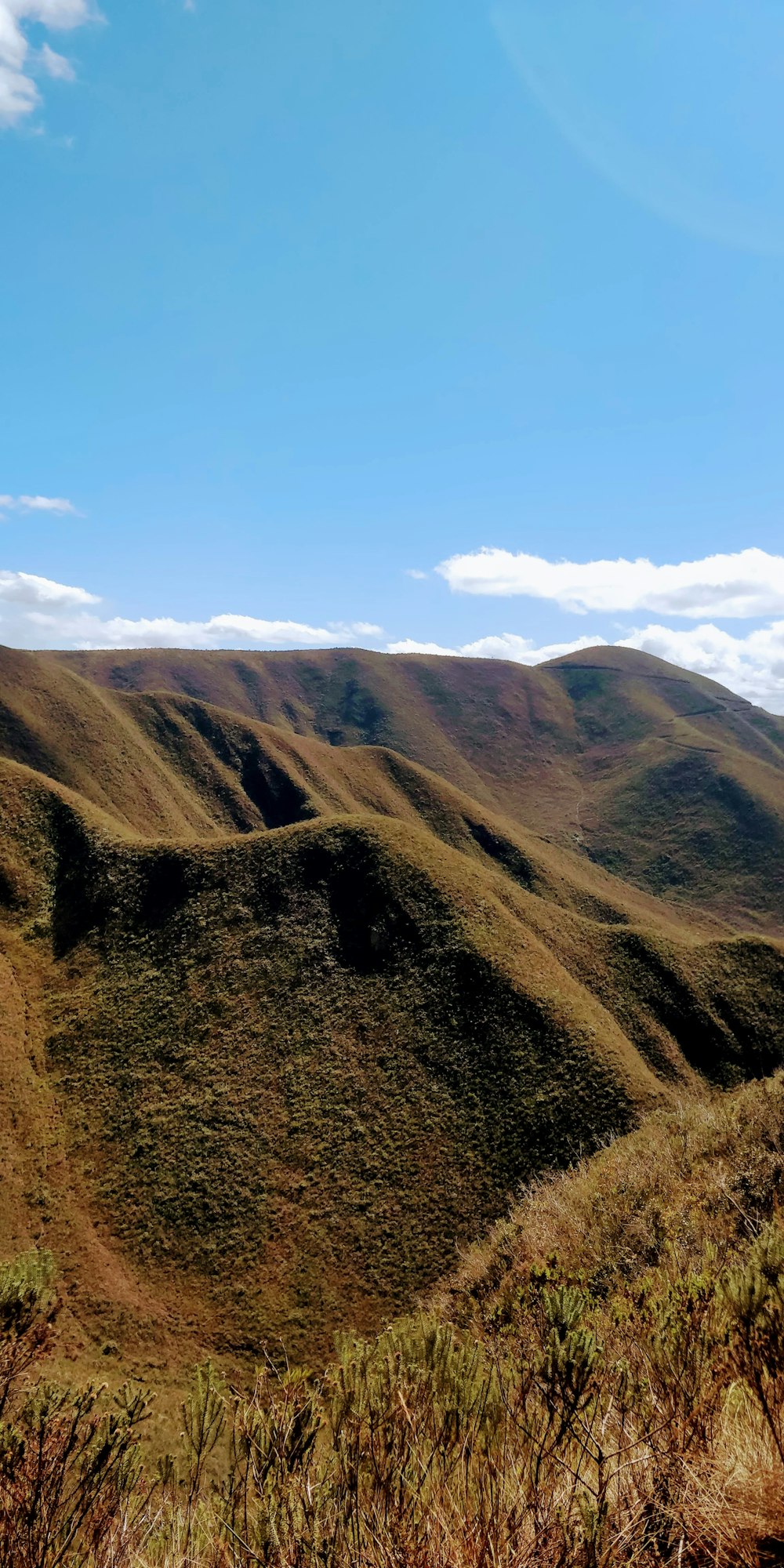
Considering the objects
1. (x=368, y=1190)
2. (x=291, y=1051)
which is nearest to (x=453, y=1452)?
(x=368, y=1190)

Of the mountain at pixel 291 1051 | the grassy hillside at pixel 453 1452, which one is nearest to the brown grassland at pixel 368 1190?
the grassy hillside at pixel 453 1452

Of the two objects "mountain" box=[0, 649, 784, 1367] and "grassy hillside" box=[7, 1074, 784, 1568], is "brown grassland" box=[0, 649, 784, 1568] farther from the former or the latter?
"mountain" box=[0, 649, 784, 1367]

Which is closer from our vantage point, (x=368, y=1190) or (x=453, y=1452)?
(x=453, y=1452)

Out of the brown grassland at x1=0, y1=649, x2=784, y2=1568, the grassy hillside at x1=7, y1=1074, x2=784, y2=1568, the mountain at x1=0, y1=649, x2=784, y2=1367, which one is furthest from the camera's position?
the mountain at x1=0, y1=649, x2=784, y2=1367

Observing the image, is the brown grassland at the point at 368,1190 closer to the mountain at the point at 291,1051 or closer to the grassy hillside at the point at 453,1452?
the grassy hillside at the point at 453,1452

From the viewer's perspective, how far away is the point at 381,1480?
24.3 feet

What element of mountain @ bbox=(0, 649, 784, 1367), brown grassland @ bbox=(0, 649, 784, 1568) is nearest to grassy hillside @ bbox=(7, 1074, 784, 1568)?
brown grassland @ bbox=(0, 649, 784, 1568)

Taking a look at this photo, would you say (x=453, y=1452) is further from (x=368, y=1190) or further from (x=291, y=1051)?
(x=291, y=1051)

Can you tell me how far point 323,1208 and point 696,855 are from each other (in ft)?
442

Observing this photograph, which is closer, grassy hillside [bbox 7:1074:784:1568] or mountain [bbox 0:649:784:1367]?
grassy hillside [bbox 7:1074:784:1568]

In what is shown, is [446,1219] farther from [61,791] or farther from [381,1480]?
[61,791]

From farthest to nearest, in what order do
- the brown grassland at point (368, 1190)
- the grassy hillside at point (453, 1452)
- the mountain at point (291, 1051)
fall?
the mountain at point (291, 1051) < the brown grassland at point (368, 1190) < the grassy hillside at point (453, 1452)

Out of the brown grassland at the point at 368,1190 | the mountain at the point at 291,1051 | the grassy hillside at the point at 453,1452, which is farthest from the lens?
the mountain at the point at 291,1051

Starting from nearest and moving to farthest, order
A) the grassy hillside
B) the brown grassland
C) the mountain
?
the grassy hillside → the brown grassland → the mountain
